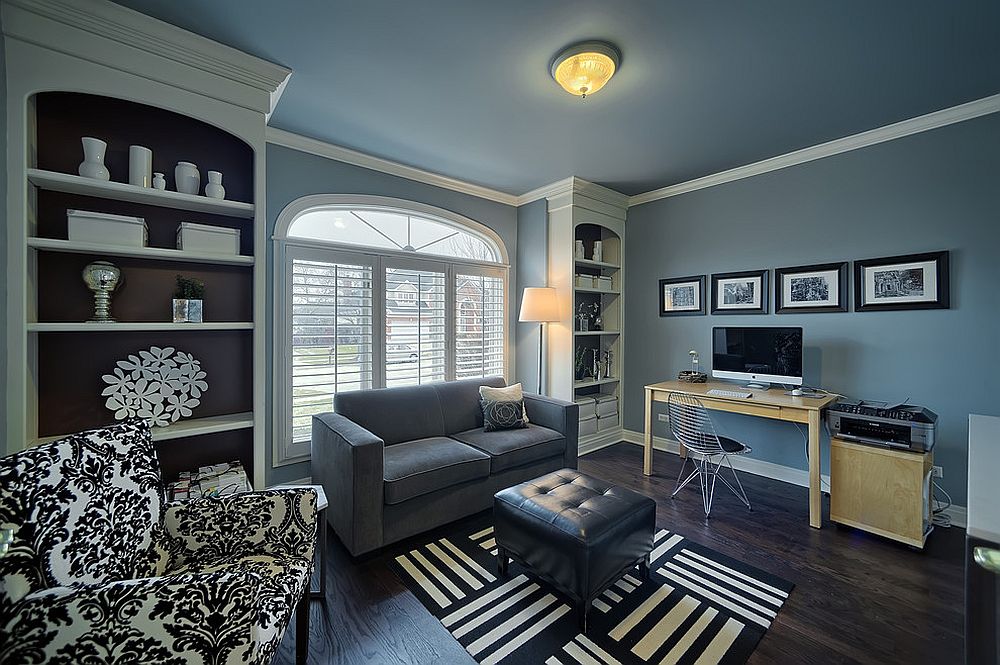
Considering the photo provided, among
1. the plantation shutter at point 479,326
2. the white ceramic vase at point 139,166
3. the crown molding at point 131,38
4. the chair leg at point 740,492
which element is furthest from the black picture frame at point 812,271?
the white ceramic vase at point 139,166

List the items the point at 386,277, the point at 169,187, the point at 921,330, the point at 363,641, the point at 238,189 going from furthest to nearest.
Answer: the point at 386,277, the point at 921,330, the point at 238,189, the point at 169,187, the point at 363,641

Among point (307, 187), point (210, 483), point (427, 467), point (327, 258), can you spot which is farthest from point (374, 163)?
point (210, 483)

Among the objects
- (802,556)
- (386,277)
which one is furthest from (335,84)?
(802,556)

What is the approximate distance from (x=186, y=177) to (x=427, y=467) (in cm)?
205

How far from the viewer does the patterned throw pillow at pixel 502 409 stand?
3379 mm

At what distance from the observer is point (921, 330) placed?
291 centimetres

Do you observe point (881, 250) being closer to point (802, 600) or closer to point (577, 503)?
point (802, 600)

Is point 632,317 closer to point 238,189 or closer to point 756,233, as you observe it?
point 756,233

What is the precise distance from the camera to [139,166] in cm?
202

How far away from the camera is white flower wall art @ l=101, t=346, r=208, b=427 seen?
2078 mm

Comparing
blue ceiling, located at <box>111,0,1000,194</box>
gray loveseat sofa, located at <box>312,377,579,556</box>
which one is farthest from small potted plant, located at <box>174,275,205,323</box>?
blue ceiling, located at <box>111,0,1000,194</box>

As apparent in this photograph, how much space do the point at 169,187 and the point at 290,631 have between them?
2.31m

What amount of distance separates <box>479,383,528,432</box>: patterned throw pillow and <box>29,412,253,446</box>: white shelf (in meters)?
1.69

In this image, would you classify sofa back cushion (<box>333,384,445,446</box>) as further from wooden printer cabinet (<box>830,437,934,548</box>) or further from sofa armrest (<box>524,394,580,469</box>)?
wooden printer cabinet (<box>830,437,934,548</box>)
